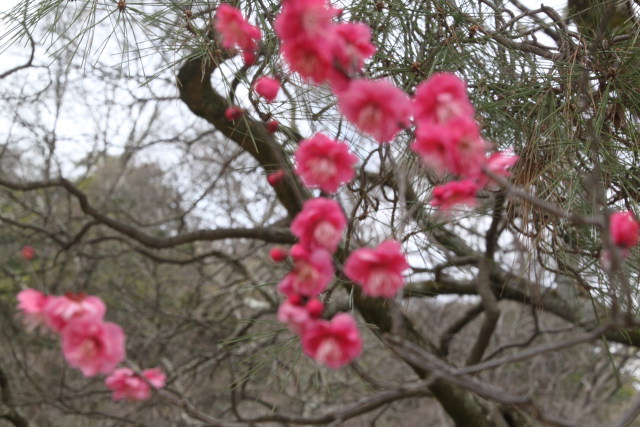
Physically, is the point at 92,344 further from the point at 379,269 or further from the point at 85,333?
the point at 379,269

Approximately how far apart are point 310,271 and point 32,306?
0.29 meters

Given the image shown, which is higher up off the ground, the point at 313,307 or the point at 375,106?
the point at 375,106

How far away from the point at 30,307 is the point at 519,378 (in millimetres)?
3769

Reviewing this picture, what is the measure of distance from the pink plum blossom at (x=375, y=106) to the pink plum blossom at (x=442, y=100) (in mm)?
14

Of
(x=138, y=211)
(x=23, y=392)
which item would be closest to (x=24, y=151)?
(x=23, y=392)

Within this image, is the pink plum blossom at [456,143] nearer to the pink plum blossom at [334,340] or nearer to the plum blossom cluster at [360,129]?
the plum blossom cluster at [360,129]

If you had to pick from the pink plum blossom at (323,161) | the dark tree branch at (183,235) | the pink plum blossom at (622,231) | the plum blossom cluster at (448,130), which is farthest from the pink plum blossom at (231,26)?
the dark tree branch at (183,235)

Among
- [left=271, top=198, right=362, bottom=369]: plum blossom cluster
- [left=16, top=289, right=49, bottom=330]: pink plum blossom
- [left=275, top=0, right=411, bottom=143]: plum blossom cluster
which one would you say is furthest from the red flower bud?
[left=16, top=289, right=49, bottom=330]: pink plum blossom

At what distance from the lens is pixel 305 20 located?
20.8 inches

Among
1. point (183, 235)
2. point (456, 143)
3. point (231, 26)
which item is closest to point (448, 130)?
point (456, 143)

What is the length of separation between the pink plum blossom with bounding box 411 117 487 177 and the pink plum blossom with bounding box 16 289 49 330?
39cm

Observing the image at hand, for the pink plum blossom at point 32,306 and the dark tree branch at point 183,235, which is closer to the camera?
the pink plum blossom at point 32,306

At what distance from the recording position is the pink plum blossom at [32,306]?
635 millimetres

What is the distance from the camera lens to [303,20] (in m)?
0.53
